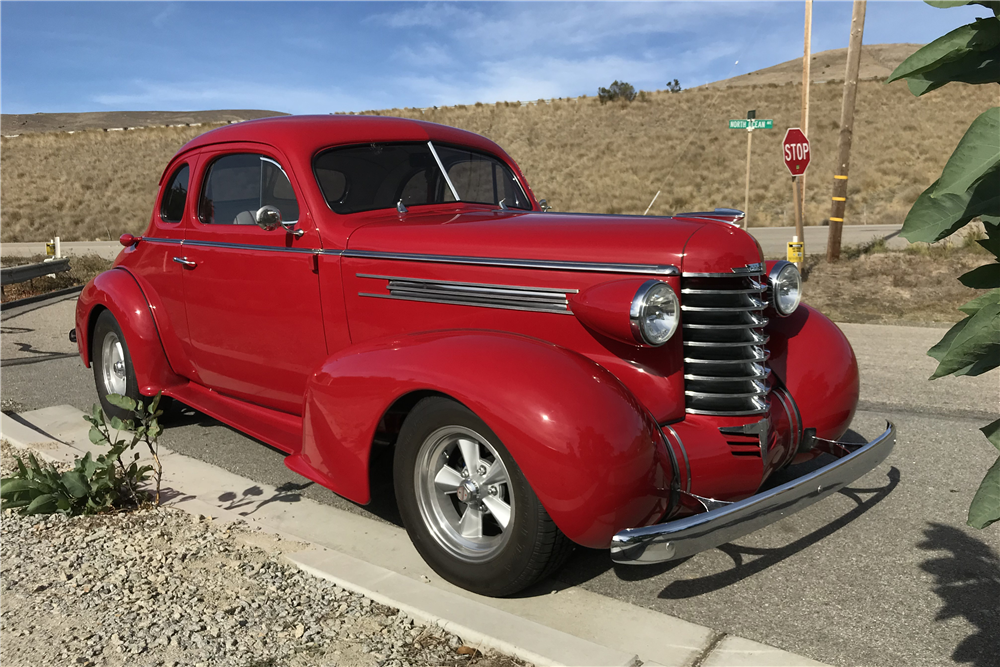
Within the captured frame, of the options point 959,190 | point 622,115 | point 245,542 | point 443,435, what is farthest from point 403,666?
point 622,115

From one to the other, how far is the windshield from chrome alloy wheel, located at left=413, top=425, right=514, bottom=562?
154 cm

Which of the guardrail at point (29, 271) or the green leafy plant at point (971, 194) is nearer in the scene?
the green leafy plant at point (971, 194)

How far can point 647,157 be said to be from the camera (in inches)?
1400

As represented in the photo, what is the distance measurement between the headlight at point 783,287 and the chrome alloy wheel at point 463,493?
5.24 ft

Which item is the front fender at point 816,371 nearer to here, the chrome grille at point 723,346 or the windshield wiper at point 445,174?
the chrome grille at point 723,346

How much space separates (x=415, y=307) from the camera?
136 inches

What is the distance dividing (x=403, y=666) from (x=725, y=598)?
1.27 m

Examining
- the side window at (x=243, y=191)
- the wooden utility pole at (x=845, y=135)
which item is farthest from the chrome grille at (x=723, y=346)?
the wooden utility pole at (x=845, y=135)

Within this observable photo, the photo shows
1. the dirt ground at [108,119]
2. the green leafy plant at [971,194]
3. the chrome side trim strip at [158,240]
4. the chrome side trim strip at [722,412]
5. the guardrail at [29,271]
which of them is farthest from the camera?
the dirt ground at [108,119]

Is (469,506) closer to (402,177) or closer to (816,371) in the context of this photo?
(816,371)

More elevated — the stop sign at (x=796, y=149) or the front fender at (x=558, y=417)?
the stop sign at (x=796, y=149)

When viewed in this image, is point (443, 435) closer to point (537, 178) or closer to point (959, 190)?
point (959, 190)

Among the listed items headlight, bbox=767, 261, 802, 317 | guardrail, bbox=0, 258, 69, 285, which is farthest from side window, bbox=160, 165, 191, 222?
guardrail, bbox=0, 258, 69, 285

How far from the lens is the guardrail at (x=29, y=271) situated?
444 inches
